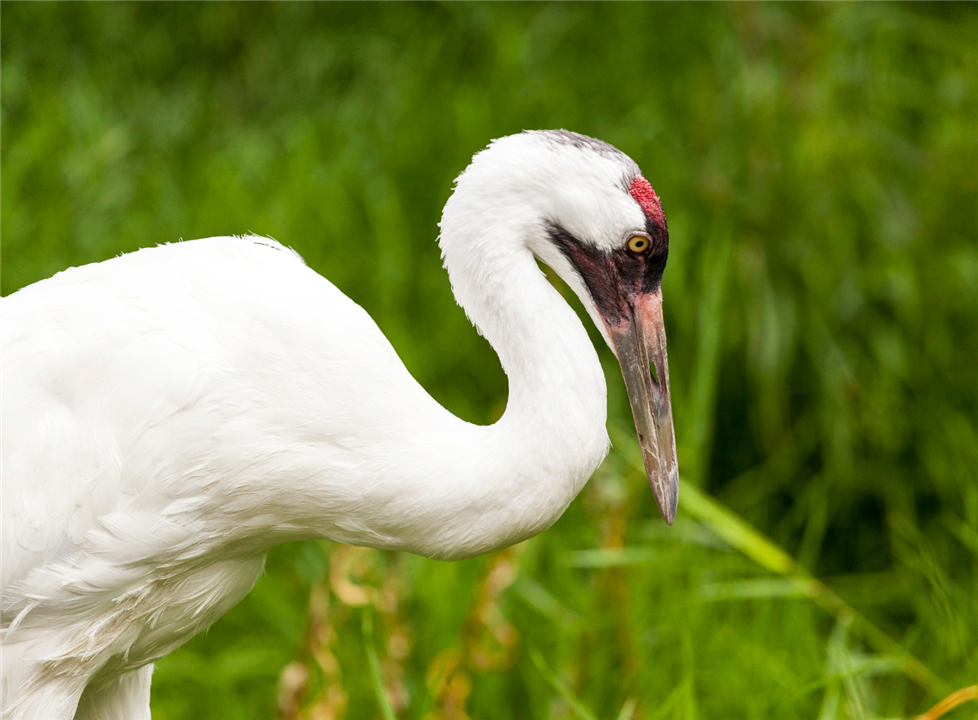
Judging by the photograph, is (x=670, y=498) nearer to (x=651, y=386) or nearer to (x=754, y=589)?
(x=651, y=386)

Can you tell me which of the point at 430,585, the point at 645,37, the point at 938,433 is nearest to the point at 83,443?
the point at 430,585

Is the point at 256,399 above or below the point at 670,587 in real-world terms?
above

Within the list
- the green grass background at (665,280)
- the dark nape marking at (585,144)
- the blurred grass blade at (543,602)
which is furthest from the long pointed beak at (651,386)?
the blurred grass blade at (543,602)

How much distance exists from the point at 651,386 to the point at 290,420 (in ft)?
2.28

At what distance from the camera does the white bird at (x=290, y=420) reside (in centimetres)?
191

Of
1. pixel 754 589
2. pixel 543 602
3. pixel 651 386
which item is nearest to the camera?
pixel 651 386

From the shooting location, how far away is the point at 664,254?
199 cm

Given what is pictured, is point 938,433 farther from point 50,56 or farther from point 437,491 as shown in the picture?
point 50,56

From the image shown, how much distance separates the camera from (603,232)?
6.38ft

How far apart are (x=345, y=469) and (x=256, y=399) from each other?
0.21 m

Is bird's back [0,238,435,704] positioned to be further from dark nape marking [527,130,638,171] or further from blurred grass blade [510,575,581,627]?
blurred grass blade [510,575,581,627]

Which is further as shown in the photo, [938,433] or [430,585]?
[938,433]

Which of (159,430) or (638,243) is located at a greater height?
(638,243)

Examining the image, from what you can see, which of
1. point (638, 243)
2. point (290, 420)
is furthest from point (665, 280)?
point (290, 420)
